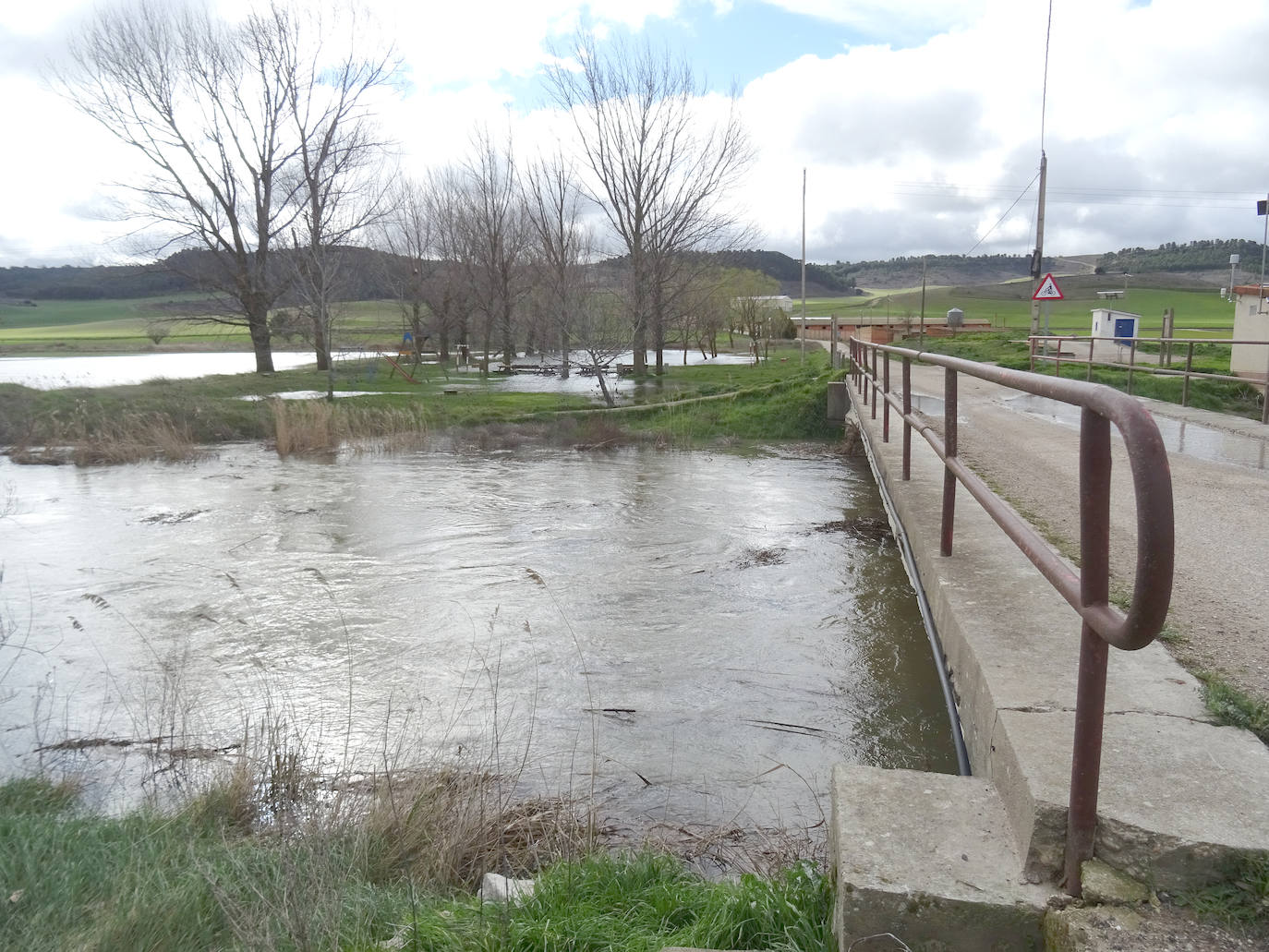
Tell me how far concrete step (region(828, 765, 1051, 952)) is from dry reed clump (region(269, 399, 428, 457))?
1513 centimetres

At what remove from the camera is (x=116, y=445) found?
1616cm

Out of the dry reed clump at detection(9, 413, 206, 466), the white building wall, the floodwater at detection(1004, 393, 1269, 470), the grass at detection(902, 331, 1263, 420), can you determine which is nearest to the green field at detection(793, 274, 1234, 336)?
the white building wall

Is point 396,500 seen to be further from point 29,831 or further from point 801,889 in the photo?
point 801,889

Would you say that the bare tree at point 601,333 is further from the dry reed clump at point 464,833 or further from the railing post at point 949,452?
the dry reed clump at point 464,833

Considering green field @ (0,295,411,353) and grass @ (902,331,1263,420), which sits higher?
green field @ (0,295,411,353)

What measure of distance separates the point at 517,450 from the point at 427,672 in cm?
1102

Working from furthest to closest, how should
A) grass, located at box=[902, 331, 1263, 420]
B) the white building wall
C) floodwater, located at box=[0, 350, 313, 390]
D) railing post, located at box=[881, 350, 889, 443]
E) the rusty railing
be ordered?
floodwater, located at box=[0, 350, 313, 390] < the white building wall < grass, located at box=[902, 331, 1263, 420] < railing post, located at box=[881, 350, 889, 443] < the rusty railing

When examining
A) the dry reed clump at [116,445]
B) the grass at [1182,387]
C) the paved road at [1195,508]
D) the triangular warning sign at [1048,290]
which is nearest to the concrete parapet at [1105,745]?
the paved road at [1195,508]

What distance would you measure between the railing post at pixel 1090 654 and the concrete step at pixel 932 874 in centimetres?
16

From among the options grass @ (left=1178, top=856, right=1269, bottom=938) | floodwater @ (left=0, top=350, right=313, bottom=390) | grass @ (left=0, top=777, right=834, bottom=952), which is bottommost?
grass @ (left=0, top=777, right=834, bottom=952)

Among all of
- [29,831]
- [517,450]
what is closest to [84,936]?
[29,831]

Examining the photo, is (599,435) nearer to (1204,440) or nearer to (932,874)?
(1204,440)

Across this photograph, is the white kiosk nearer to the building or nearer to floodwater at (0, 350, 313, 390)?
the building

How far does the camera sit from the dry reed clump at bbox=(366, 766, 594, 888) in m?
3.64
